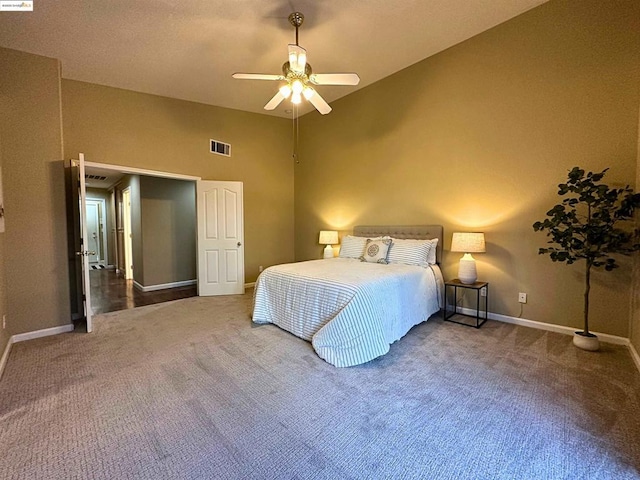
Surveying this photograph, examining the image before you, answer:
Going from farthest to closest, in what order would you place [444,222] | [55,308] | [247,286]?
[247,286] < [444,222] < [55,308]

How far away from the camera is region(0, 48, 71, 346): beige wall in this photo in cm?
309

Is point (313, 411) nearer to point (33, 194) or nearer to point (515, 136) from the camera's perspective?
point (515, 136)

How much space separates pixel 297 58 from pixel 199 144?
10.7ft

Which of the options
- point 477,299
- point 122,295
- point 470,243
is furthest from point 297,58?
point 122,295

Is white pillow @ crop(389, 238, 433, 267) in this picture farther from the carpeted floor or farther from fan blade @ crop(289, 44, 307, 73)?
fan blade @ crop(289, 44, 307, 73)

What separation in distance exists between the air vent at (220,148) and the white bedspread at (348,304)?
10.0ft

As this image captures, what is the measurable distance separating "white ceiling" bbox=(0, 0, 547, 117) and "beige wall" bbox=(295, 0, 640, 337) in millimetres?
417

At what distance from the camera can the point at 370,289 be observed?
2.65 m

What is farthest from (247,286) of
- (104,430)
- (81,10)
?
(81,10)

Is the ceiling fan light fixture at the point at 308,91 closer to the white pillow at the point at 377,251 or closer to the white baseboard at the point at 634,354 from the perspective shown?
the white pillow at the point at 377,251

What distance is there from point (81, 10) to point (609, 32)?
520 cm

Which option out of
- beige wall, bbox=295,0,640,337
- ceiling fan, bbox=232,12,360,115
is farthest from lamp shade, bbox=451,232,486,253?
ceiling fan, bbox=232,12,360,115

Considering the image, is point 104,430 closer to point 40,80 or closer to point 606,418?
point 606,418

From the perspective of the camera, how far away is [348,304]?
2.56 meters
